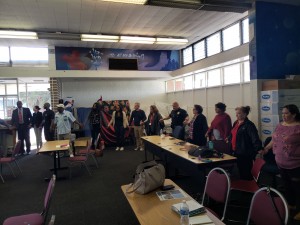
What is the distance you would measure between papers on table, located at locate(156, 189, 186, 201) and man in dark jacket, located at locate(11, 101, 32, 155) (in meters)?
6.53

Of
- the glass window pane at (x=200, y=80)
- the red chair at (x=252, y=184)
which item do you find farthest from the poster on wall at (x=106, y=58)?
the red chair at (x=252, y=184)

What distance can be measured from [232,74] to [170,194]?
4863 mm

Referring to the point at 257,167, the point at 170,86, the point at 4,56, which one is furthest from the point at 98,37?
the point at 257,167

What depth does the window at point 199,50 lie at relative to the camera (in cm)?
803

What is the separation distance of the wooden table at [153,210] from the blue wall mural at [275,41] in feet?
11.1

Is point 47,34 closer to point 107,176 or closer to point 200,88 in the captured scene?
point 107,176

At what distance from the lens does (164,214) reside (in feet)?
6.36

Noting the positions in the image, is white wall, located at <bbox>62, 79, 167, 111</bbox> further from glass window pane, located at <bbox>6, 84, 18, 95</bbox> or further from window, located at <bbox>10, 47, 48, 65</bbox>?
glass window pane, located at <bbox>6, 84, 18, 95</bbox>

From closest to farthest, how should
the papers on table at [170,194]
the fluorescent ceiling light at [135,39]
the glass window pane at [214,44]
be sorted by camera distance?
the papers on table at [170,194] < the fluorescent ceiling light at [135,39] < the glass window pane at [214,44]

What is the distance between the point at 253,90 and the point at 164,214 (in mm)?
3522

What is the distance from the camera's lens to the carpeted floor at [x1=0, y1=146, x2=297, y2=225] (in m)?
3.35

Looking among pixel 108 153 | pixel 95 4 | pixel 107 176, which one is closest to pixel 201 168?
pixel 107 176

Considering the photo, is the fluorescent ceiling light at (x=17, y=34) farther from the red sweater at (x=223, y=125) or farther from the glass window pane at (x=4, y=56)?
the red sweater at (x=223, y=125)

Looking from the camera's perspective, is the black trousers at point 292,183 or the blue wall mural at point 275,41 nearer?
the black trousers at point 292,183
